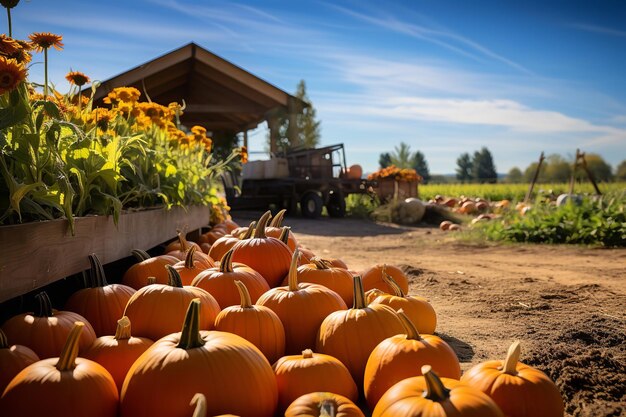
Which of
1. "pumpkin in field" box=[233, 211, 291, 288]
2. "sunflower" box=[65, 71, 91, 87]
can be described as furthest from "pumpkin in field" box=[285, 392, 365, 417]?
"sunflower" box=[65, 71, 91, 87]

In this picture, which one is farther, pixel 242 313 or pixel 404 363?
pixel 242 313

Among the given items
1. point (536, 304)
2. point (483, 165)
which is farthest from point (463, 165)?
point (536, 304)

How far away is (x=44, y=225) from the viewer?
6.35 ft

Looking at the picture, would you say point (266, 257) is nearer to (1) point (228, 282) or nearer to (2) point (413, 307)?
(1) point (228, 282)

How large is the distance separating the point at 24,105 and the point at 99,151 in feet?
2.81

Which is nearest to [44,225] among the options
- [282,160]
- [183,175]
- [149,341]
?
[149,341]

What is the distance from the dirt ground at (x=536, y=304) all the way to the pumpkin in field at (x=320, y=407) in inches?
34.8

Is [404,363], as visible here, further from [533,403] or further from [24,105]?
[24,105]

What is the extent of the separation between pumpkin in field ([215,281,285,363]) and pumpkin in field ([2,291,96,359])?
455 mm

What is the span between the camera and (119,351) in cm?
165

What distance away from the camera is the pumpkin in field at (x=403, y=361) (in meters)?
1.67

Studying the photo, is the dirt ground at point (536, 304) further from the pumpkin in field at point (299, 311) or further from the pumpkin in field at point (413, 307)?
the pumpkin in field at point (299, 311)

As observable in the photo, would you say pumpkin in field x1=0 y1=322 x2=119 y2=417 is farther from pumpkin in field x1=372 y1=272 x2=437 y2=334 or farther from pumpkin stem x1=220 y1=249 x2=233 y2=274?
pumpkin in field x1=372 y1=272 x2=437 y2=334

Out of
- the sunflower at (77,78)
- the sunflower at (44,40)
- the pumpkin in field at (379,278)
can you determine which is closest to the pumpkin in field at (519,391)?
the pumpkin in field at (379,278)
